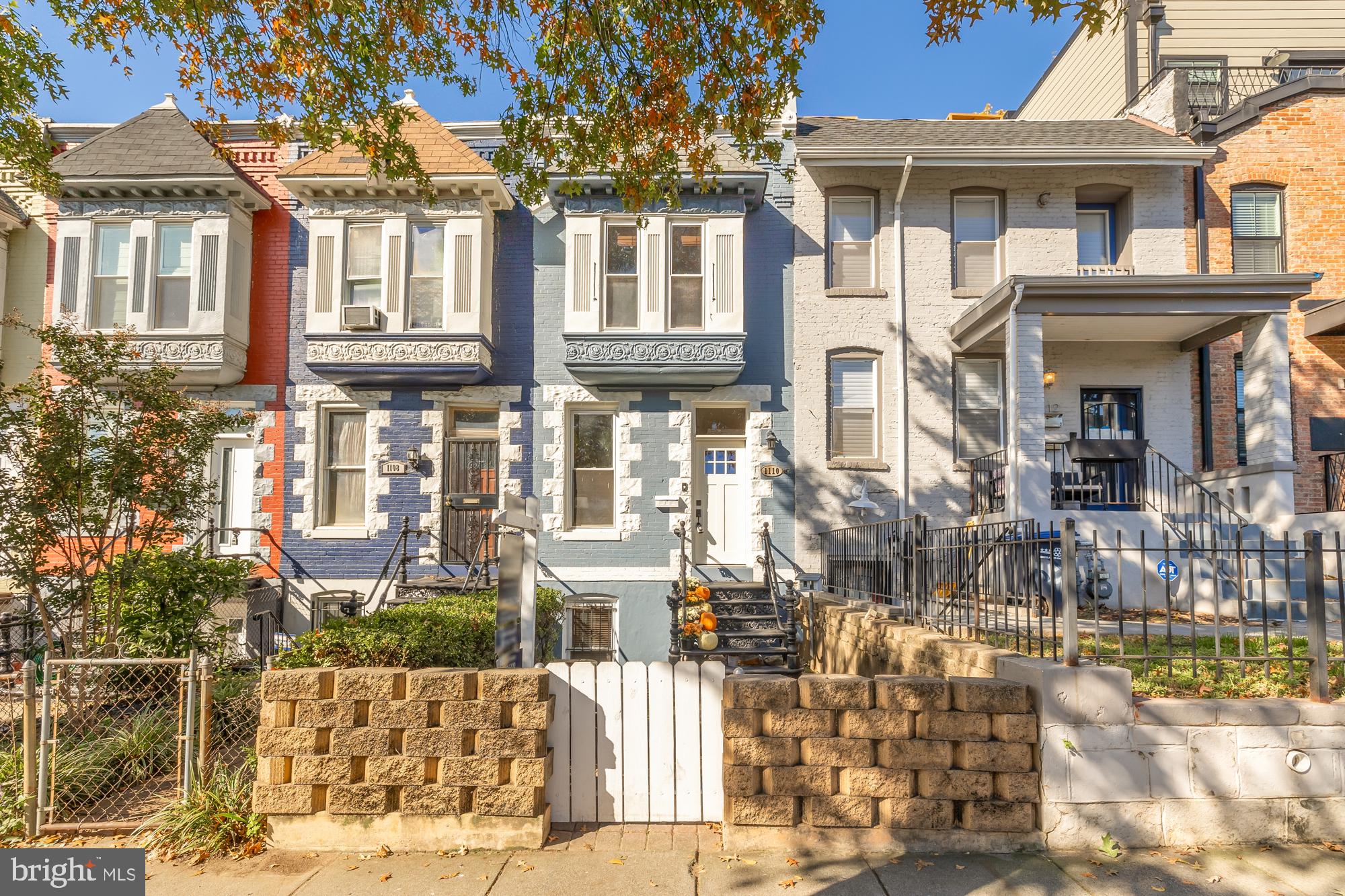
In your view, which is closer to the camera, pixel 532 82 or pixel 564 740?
pixel 564 740

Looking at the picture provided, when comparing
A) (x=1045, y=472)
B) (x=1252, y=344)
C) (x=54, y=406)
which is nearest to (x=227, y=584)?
(x=54, y=406)

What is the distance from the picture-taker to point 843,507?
13.4 metres

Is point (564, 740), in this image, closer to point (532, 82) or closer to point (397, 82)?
point (532, 82)

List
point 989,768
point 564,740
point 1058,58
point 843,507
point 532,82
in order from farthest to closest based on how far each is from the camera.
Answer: point 1058,58 < point 843,507 < point 532,82 < point 564,740 < point 989,768

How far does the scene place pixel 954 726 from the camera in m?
5.26

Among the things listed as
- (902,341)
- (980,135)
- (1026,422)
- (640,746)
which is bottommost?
(640,746)

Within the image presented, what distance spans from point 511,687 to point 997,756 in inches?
129

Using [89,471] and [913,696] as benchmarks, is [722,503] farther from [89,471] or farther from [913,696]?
[89,471]

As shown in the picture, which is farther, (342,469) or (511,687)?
(342,469)

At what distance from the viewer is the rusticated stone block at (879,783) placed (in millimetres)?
5238

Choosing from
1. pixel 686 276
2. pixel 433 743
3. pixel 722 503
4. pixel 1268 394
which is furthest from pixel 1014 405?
pixel 433 743

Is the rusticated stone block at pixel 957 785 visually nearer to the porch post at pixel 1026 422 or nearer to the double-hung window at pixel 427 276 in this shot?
the porch post at pixel 1026 422

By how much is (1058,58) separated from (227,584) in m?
22.0

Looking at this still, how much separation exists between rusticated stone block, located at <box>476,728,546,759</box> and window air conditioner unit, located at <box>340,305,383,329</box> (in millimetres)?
9541
